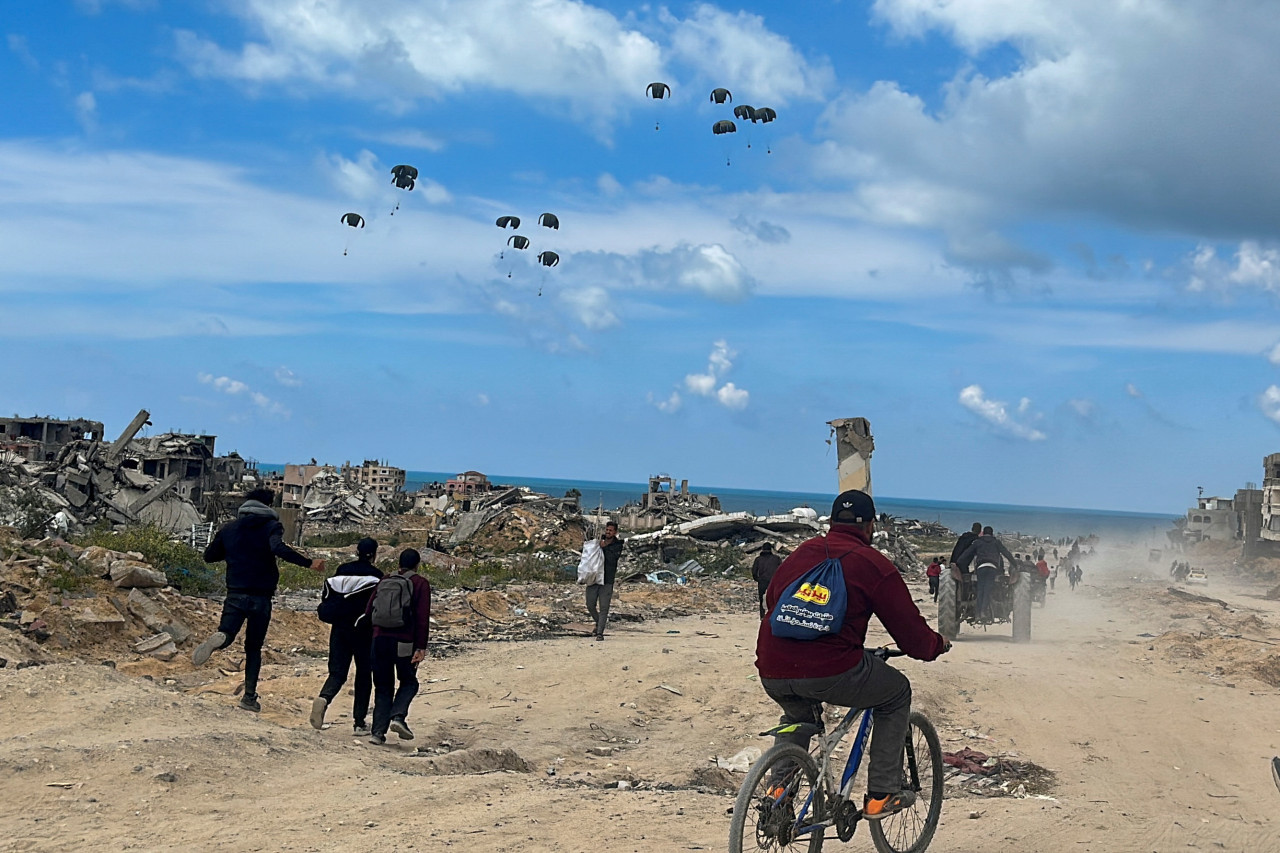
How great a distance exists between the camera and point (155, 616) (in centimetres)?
1460

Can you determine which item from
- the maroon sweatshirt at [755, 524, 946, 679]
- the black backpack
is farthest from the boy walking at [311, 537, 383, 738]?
the maroon sweatshirt at [755, 524, 946, 679]

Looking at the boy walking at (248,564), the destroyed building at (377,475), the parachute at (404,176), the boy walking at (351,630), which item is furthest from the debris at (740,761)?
the destroyed building at (377,475)

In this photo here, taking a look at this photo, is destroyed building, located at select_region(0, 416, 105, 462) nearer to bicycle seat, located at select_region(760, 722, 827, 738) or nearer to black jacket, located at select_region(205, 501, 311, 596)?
black jacket, located at select_region(205, 501, 311, 596)

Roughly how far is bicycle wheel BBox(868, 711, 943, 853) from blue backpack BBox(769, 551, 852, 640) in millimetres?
1034

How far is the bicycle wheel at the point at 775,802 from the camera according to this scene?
188 inches

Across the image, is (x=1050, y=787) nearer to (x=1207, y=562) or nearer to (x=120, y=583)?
(x=120, y=583)

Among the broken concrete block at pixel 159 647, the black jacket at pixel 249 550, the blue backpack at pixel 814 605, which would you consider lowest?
the broken concrete block at pixel 159 647

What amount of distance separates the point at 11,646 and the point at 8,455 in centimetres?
2898

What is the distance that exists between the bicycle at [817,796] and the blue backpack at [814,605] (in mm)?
513

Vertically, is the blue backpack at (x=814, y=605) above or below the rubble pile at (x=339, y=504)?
above

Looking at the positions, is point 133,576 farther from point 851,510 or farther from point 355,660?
point 851,510

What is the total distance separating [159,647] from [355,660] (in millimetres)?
5372

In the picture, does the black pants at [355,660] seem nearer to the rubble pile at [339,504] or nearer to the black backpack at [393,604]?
the black backpack at [393,604]

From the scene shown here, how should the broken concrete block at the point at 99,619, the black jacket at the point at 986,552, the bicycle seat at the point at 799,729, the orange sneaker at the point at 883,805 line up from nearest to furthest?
the bicycle seat at the point at 799,729 → the orange sneaker at the point at 883,805 → the broken concrete block at the point at 99,619 → the black jacket at the point at 986,552
